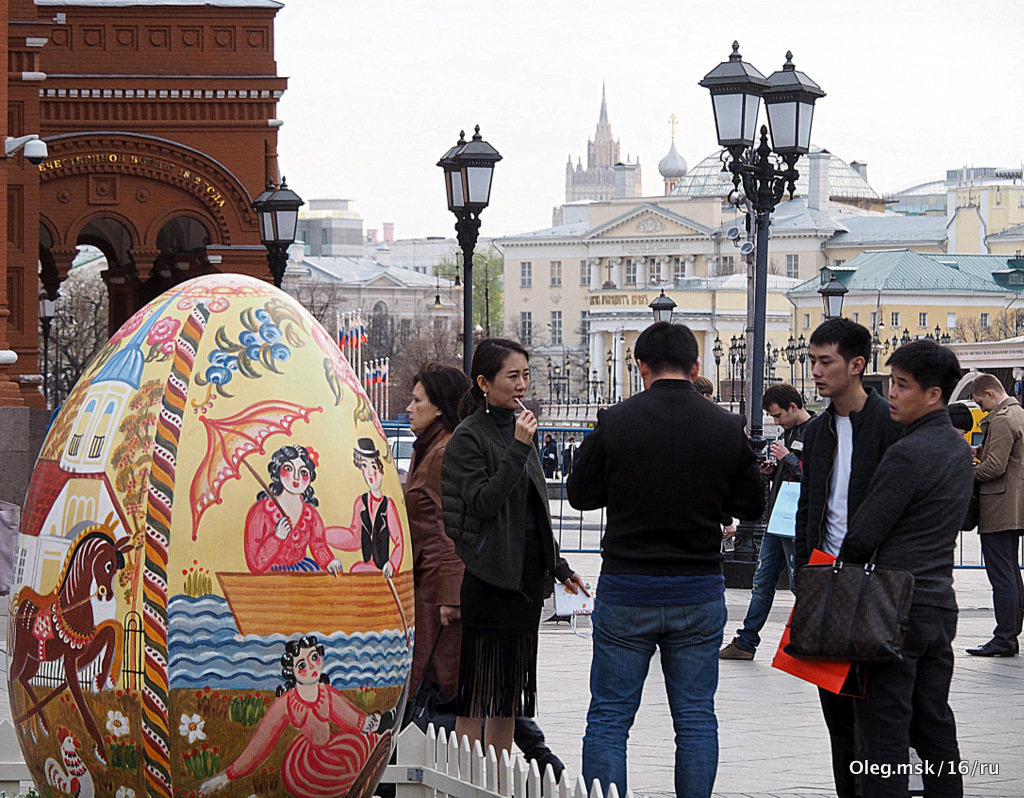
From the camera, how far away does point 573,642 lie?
12.7 meters

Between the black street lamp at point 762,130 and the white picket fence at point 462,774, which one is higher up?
the black street lamp at point 762,130

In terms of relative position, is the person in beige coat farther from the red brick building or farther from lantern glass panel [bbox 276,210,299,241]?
the red brick building

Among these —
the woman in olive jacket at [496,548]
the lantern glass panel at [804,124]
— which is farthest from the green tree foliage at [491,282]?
the woman in olive jacket at [496,548]

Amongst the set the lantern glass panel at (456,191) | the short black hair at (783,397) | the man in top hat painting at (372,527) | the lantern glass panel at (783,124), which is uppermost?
the lantern glass panel at (783,124)

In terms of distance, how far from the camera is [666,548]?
6.49m

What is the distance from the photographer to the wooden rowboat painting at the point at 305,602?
201 inches

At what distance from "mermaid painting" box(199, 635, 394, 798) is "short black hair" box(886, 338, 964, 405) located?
93.7 inches

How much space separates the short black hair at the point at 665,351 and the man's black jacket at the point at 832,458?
57cm

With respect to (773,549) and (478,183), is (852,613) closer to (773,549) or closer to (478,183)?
(773,549)

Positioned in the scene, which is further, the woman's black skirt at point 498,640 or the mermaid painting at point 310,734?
the woman's black skirt at point 498,640

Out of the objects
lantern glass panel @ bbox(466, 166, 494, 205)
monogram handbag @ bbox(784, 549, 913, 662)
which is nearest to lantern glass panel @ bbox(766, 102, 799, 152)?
lantern glass panel @ bbox(466, 166, 494, 205)

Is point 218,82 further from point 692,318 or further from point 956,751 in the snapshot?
point 692,318

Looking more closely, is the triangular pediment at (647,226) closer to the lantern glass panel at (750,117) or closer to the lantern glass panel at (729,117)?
the lantern glass panel at (750,117)

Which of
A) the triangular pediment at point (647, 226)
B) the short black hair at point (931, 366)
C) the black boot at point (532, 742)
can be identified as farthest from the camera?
the triangular pediment at point (647, 226)
